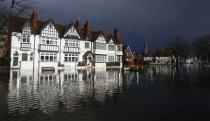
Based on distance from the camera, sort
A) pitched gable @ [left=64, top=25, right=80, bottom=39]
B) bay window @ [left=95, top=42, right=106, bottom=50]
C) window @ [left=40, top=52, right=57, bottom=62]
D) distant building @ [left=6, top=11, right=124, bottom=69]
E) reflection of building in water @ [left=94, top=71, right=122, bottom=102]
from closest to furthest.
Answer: reflection of building in water @ [left=94, top=71, right=122, bottom=102]
distant building @ [left=6, top=11, right=124, bottom=69]
window @ [left=40, top=52, right=57, bottom=62]
pitched gable @ [left=64, top=25, right=80, bottom=39]
bay window @ [left=95, top=42, right=106, bottom=50]

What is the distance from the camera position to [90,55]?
181 ft

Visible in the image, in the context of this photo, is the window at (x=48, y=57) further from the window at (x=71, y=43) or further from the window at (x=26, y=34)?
the window at (x=71, y=43)

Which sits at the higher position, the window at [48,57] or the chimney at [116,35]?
the chimney at [116,35]

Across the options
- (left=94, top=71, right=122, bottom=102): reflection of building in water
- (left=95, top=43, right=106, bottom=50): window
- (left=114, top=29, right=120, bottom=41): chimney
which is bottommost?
(left=94, top=71, right=122, bottom=102): reflection of building in water

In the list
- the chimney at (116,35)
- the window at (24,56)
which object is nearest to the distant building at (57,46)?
the window at (24,56)

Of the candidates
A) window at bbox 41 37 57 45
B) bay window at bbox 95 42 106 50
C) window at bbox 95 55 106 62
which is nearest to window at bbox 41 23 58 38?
window at bbox 41 37 57 45

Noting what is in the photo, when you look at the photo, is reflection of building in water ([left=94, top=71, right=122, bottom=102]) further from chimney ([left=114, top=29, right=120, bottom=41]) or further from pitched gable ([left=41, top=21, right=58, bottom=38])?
chimney ([left=114, top=29, right=120, bottom=41])

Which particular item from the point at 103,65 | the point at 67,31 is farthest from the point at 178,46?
the point at 67,31

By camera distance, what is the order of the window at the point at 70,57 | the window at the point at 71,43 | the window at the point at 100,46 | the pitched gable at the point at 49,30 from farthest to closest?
the window at the point at 100,46, the window at the point at 71,43, the window at the point at 70,57, the pitched gable at the point at 49,30

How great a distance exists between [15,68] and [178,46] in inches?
2791

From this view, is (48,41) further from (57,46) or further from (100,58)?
(100,58)

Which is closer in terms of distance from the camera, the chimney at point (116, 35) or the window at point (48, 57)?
the window at point (48, 57)

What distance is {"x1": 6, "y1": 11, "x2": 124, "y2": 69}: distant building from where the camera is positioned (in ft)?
143

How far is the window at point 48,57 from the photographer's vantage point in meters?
46.6
